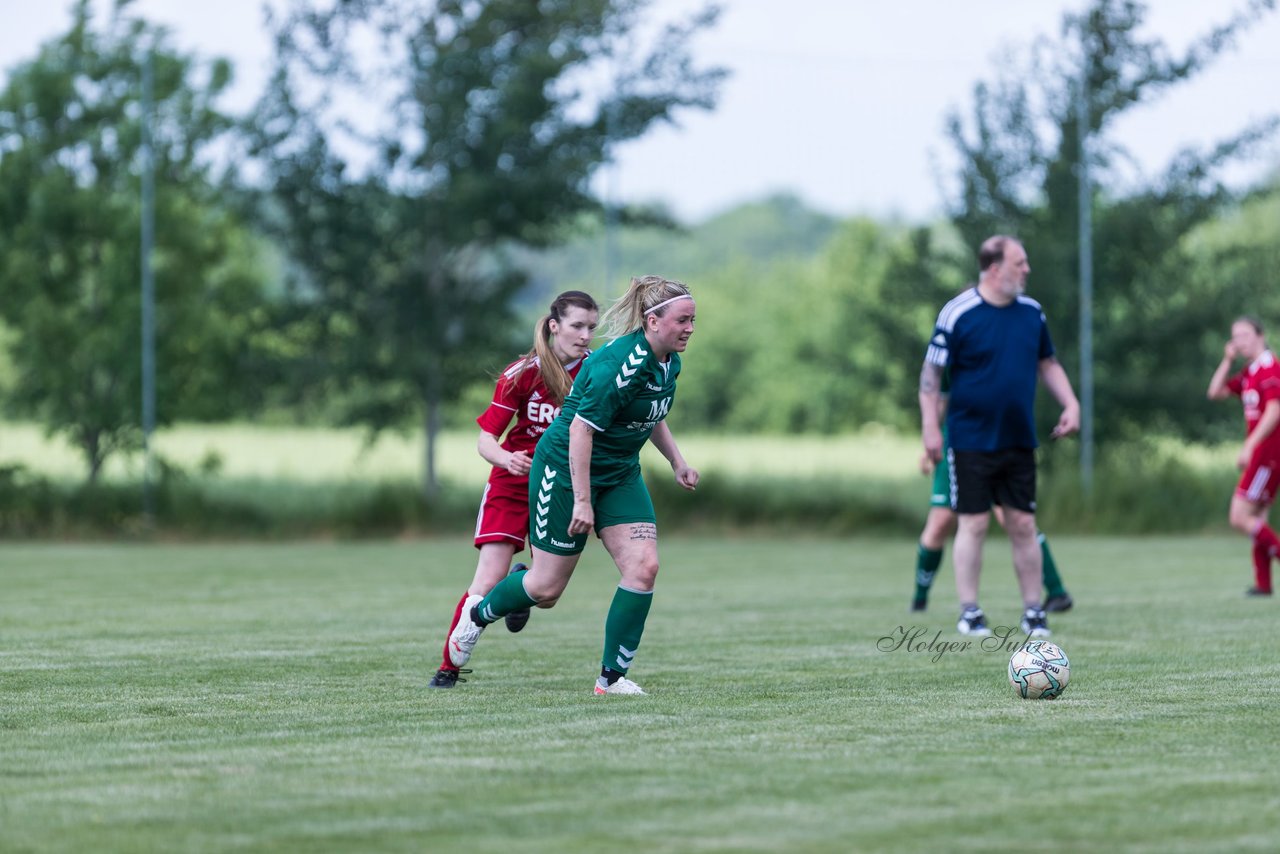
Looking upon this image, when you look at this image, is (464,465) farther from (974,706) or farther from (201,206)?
(974,706)

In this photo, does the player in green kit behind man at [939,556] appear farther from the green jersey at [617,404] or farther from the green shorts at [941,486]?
the green jersey at [617,404]

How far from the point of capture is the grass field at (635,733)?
13.9 feet

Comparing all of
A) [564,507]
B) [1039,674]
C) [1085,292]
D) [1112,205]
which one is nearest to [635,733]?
[564,507]

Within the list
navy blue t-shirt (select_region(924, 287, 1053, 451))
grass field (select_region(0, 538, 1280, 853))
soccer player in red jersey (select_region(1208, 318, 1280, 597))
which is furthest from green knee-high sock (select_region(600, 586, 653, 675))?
soccer player in red jersey (select_region(1208, 318, 1280, 597))

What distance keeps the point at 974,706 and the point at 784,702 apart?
657mm

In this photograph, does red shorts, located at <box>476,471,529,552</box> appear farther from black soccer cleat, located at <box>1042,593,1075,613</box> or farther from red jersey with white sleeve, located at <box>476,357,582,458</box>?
black soccer cleat, located at <box>1042,593,1075,613</box>

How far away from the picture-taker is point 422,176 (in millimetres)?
18938

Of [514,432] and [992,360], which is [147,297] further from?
[514,432]

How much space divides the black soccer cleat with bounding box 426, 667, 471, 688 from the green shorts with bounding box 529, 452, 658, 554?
65 centimetres

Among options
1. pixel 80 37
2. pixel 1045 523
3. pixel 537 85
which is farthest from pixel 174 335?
pixel 1045 523

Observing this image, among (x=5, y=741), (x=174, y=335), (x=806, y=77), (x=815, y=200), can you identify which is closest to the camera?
(x=5, y=741)

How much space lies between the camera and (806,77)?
67.4ft

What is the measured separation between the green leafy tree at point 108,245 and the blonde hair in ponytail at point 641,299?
1271 cm

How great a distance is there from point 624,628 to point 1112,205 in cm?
1451
